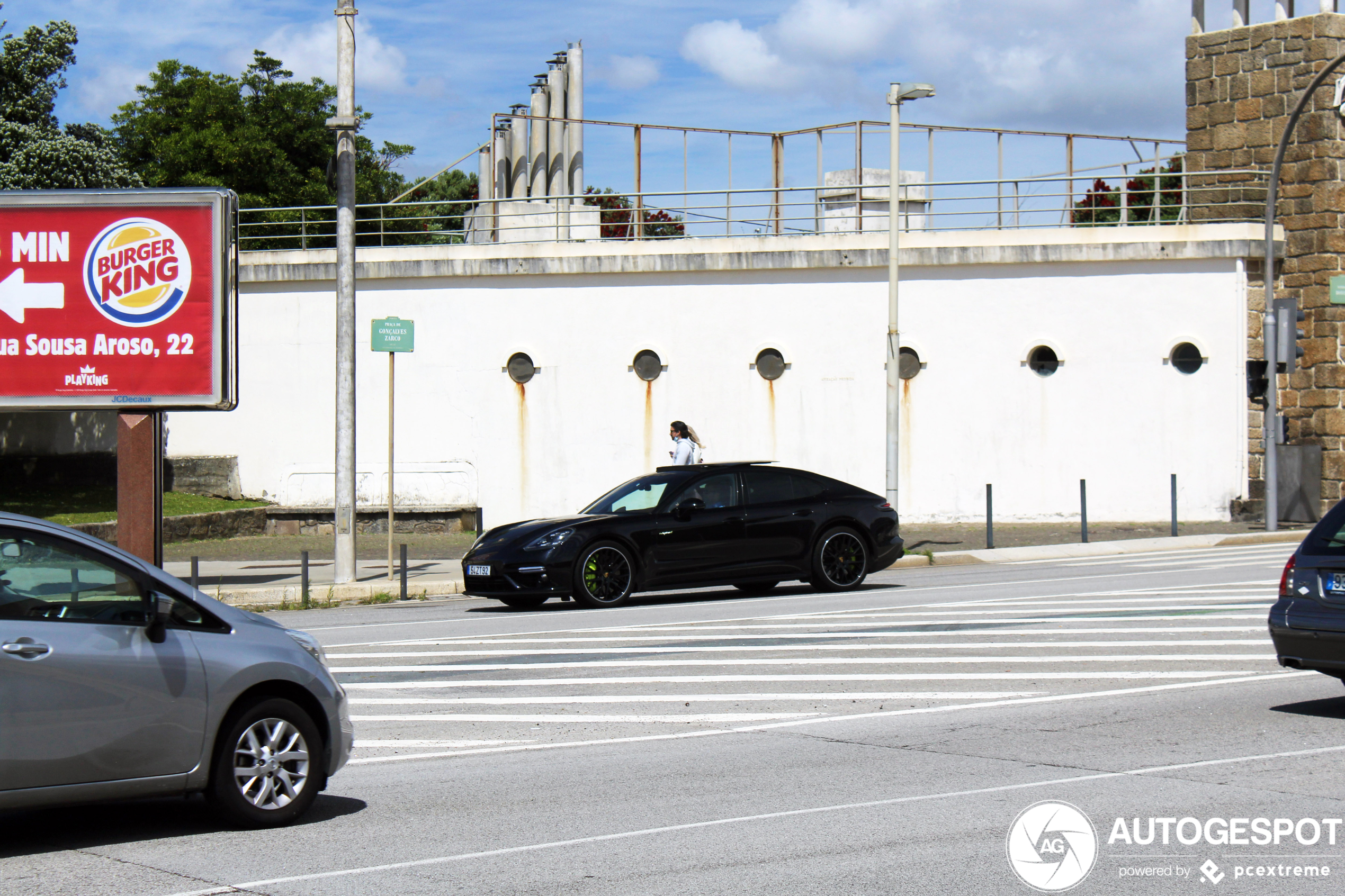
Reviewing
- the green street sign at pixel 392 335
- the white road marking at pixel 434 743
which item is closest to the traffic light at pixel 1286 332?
the green street sign at pixel 392 335

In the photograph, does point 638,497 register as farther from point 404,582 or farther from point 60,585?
point 60,585

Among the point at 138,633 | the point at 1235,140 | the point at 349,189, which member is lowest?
the point at 138,633

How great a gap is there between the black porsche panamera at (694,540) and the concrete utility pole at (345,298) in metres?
2.42

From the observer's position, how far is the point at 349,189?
57.1 feet

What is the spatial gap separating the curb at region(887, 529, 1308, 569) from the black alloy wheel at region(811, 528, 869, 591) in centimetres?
313

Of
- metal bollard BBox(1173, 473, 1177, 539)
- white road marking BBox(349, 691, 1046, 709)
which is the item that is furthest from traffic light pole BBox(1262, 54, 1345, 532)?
white road marking BBox(349, 691, 1046, 709)

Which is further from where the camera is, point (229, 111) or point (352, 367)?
point (229, 111)

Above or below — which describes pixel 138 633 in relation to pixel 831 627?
above

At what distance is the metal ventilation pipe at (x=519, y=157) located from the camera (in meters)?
34.7

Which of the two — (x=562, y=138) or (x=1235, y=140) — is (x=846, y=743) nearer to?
(x=1235, y=140)

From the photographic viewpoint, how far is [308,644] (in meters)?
6.59

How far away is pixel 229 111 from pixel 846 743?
45956mm

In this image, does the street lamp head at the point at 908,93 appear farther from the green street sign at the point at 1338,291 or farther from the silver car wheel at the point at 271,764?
the silver car wheel at the point at 271,764

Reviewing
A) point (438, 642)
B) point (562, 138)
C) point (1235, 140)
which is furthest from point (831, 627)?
point (562, 138)
